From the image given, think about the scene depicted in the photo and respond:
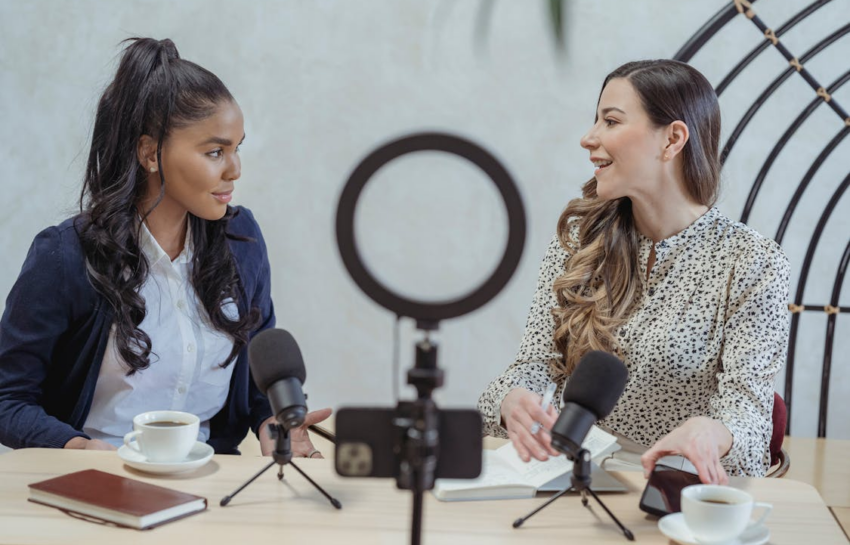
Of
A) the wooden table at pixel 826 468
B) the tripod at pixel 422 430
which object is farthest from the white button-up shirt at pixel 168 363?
the wooden table at pixel 826 468

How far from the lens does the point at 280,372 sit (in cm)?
111

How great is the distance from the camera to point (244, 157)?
325 centimetres

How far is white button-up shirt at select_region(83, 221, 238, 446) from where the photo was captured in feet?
5.37

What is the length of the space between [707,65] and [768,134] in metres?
0.31

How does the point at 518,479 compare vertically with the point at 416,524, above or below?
below

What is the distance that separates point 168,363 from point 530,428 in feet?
2.33

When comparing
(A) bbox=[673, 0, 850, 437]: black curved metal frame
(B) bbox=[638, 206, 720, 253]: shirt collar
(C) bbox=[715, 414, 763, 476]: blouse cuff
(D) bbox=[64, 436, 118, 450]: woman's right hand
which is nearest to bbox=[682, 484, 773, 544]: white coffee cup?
(C) bbox=[715, 414, 763, 476]: blouse cuff

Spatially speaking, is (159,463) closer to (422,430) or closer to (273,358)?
(273,358)

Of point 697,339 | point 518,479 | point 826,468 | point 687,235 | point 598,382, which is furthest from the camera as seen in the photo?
point 826,468

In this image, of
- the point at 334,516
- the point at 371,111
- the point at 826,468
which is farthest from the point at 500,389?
the point at 371,111

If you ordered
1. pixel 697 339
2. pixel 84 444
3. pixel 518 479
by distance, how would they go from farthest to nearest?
pixel 697 339
pixel 84 444
pixel 518 479

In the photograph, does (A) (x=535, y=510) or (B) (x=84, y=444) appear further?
(B) (x=84, y=444)

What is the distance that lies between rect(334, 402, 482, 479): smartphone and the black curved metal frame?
2.02 metres

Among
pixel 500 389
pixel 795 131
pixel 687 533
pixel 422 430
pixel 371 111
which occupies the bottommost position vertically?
pixel 687 533
